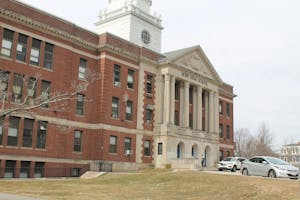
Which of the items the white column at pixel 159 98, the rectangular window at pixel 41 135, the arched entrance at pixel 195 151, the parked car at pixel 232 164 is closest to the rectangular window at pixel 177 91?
the white column at pixel 159 98

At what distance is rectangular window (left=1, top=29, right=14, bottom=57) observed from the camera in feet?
109

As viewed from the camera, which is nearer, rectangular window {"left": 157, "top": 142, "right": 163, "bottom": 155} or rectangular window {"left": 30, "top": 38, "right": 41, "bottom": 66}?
rectangular window {"left": 30, "top": 38, "right": 41, "bottom": 66}

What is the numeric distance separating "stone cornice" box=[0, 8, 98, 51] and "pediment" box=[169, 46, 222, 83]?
37.4 feet

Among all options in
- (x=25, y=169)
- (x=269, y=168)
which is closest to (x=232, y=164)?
(x=269, y=168)

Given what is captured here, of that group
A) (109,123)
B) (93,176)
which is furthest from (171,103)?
(93,176)

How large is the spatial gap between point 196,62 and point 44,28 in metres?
22.3

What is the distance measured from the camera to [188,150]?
47.8 meters

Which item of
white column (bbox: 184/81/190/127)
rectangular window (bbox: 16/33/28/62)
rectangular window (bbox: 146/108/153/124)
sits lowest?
rectangular window (bbox: 146/108/153/124)

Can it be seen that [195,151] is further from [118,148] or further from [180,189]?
[180,189]

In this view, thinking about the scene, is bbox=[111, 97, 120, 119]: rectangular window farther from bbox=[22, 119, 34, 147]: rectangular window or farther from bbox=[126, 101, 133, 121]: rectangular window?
bbox=[22, 119, 34, 147]: rectangular window

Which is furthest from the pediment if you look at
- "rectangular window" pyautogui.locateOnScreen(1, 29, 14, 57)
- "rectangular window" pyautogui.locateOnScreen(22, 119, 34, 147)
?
"rectangular window" pyautogui.locateOnScreen(1, 29, 14, 57)

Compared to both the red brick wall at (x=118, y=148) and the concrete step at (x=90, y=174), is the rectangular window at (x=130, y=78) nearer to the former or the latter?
the red brick wall at (x=118, y=148)

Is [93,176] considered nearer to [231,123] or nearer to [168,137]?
[168,137]

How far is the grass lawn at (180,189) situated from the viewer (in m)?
19.5
